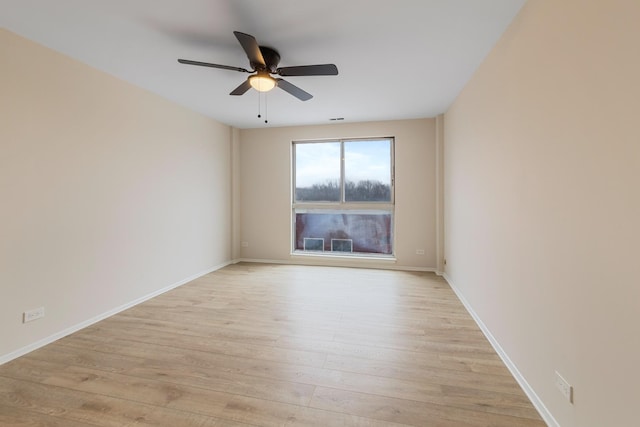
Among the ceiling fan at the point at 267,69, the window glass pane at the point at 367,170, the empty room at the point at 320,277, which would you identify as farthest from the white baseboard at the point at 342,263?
the ceiling fan at the point at 267,69

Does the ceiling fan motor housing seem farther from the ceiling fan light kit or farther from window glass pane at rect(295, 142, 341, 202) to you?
window glass pane at rect(295, 142, 341, 202)

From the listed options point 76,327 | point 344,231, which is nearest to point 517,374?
point 344,231

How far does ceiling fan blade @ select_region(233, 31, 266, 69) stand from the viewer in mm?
Answer: 1870

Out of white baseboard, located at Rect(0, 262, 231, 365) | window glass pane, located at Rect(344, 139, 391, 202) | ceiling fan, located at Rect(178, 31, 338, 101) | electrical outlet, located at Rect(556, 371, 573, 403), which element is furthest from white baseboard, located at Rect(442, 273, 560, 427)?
white baseboard, located at Rect(0, 262, 231, 365)

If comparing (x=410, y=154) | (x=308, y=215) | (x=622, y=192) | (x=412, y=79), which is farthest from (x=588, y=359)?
(x=308, y=215)

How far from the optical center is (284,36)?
7.55ft

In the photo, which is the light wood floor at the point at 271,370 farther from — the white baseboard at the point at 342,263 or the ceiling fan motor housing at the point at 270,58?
the ceiling fan motor housing at the point at 270,58

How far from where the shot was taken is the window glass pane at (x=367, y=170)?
16.6 feet

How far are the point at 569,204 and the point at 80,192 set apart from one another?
12.8ft

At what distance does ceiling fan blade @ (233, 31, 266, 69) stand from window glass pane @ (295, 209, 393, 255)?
3.39 metres

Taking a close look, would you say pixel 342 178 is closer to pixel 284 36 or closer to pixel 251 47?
pixel 284 36

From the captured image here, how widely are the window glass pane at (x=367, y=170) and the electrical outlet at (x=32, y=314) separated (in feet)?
14.1

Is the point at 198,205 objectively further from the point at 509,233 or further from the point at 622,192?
the point at 622,192

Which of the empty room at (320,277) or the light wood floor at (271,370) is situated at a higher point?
the empty room at (320,277)
